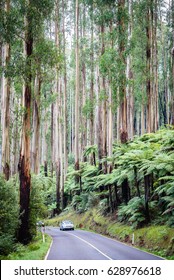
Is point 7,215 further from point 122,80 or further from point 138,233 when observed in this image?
point 122,80

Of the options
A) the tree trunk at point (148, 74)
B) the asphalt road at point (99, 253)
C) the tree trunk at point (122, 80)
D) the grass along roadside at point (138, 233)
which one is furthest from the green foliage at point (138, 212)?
the tree trunk at point (148, 74)

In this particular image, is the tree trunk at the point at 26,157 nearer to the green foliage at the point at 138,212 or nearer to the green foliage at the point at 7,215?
the green foliage at the point at 7,215

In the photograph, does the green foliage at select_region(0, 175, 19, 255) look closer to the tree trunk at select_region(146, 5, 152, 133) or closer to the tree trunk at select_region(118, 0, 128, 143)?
the tree trunk at select_region(118, 0, 128, 143)

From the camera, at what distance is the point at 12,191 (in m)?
16.5

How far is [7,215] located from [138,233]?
23.4 ft

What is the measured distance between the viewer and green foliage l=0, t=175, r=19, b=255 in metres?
14.6

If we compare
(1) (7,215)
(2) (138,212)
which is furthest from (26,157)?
(2) (138,212)

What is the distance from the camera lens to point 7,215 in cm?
1517

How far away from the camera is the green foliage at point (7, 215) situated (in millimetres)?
14586

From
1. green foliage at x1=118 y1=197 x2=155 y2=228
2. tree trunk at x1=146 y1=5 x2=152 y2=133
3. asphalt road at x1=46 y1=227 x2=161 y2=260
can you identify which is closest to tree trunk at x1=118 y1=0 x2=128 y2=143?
tree trunk at x1=146 y1=5 x2=152 y2=133

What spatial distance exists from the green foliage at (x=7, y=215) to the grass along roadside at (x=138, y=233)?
611cm

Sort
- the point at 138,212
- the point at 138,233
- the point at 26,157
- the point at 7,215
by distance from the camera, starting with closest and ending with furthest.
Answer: the point at 7,215 < the point at 26,157 < the point at 138,233 < the point at 138,212
